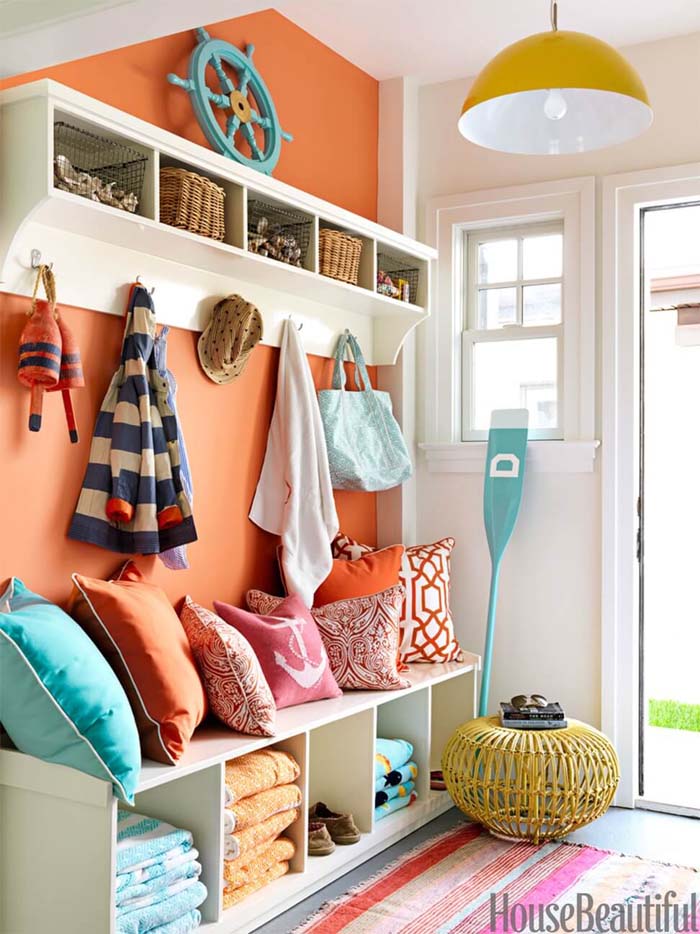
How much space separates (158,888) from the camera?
229 cm

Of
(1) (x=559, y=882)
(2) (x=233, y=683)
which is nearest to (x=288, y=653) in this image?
(2) (x=233, y=683)

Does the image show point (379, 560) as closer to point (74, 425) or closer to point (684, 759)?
point (74, 425)

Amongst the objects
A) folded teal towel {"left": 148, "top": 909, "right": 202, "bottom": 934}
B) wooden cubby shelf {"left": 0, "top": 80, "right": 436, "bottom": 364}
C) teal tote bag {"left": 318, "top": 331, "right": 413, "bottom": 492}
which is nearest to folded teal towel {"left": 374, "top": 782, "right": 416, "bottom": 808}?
folded teal towel {"left": 148, "top": 909, "right": 202, "bottom": 934}

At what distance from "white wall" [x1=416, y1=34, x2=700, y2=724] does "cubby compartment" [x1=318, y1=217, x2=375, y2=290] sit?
2.16ft

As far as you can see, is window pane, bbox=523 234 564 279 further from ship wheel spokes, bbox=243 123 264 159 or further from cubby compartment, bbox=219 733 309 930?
cubby compartment, bbox=219 733 309 930

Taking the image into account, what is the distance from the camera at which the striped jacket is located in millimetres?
2611

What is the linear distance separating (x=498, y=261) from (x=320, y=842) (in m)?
2.30

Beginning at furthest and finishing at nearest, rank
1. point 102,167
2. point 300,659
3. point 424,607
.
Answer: point 424,607 → point 300,659 → point 102,167

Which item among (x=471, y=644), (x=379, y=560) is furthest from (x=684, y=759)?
(x=379, y=560)

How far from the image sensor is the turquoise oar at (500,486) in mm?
3686

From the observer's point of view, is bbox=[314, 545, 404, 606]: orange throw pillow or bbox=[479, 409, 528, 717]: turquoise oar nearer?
bbox=[314, 545, 404, 606]: orange throw pillow

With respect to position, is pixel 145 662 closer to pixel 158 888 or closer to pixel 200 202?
pixel 158 888

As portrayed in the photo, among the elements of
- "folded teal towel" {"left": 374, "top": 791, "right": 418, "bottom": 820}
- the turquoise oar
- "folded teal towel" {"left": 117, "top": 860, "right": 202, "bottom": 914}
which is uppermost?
the turquoise oar

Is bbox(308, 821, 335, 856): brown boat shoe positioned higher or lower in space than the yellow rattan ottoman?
lower
